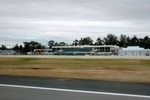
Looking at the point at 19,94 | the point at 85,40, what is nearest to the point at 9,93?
the point at 19,94

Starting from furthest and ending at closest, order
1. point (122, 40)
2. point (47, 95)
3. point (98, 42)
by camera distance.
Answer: point (122, 40)
point (98, 42)
point (47, 95)

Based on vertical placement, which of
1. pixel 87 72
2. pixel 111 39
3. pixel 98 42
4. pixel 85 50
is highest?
pixel 111 39

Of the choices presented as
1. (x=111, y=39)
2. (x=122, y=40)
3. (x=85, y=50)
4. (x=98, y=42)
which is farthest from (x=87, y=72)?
(x=122, y=40)

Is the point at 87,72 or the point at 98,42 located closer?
the point at 87,72

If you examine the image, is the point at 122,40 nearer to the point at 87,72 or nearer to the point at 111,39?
the point at 111,39

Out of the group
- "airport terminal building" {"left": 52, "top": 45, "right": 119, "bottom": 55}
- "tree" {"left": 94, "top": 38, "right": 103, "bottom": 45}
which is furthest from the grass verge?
"tree" {"left": 94, "top": 38, "right": 103, "bottom": 45}

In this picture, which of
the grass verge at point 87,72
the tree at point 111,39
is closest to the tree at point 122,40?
the tree at point 111,39

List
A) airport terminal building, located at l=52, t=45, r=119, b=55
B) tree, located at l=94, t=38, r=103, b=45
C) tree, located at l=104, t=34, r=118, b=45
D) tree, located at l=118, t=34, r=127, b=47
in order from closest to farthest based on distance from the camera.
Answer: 1. airport terminal building, located at l=52, t=45, r=119, b=55
2. tree, located at l=118, t=34, r=127, b=47
3. tree, located at l=104, t=34, r=118, b=45
4. tree, located at l=94, t=38, r=103, b=45

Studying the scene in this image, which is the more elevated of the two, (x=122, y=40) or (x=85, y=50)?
(x=122, y=40)

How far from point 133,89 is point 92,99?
210 centimetres

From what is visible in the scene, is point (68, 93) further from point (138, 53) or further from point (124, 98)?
point (138, 53)

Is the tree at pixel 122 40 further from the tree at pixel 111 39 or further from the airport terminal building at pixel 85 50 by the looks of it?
the airport terminal building at pixel 85 50

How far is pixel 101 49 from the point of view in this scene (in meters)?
99.6

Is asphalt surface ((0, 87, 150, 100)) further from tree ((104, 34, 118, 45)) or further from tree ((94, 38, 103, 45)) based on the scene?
tree ((94, 38, 103, 45))
